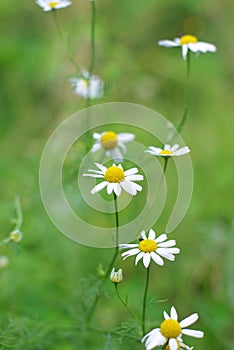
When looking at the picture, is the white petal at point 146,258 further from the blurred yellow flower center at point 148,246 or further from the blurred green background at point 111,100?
the blurred green background at point 111,100

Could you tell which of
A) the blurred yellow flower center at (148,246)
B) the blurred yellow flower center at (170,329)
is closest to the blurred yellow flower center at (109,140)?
the blurred yellow flower center at (148,246)

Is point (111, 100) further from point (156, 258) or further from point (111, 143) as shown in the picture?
point (156, 258)

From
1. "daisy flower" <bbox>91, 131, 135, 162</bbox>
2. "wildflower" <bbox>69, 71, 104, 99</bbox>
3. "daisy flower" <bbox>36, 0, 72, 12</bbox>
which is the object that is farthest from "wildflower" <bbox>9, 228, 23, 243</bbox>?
"daisy flower" <bbox>36, 0, 72, 12</bbox>

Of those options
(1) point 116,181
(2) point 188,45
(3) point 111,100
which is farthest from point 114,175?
(3) point 111,100

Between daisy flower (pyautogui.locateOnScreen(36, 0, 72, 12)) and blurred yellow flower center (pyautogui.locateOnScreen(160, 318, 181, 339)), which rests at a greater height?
daisy flower (pyautogui.locateOnScreen(36, 0, 72, 12))

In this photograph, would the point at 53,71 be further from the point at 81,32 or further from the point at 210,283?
the point at 210,283

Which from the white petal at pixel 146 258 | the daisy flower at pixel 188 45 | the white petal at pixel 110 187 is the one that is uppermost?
the daisy flower at pixel 188 45

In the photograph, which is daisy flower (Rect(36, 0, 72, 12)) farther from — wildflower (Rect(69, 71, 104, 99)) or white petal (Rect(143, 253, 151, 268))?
white petal (Rect(143, 253, 151, 268))
